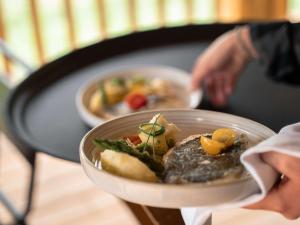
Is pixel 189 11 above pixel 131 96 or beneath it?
beneath

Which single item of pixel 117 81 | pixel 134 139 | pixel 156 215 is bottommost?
pixel 156 215

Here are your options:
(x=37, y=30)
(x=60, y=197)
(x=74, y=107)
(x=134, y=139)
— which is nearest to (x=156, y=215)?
(x=134, y=139)

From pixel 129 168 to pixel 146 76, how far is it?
0.69m

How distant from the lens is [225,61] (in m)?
1.24

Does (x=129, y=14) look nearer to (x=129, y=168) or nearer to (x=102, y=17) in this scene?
(x=102, y=17)

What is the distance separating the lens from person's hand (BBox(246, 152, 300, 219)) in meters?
0.60

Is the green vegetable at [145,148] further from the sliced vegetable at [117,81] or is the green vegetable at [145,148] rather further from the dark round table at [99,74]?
the sliced vegetable at [117,81]

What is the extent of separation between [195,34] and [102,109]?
0.45 metres

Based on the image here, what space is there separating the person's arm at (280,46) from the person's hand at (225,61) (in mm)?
22

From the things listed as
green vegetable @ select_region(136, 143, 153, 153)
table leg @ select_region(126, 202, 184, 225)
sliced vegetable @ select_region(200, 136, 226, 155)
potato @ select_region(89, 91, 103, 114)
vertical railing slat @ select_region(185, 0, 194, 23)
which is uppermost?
sliced vegetable @ select_region(200, 136, 226, 155)

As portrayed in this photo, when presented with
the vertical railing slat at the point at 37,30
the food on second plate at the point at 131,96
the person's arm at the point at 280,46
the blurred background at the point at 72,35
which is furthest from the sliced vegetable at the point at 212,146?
the vertical railing slat at the point at 37,30

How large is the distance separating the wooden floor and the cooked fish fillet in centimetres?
102

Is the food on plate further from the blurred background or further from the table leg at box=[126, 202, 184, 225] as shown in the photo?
the blurred background

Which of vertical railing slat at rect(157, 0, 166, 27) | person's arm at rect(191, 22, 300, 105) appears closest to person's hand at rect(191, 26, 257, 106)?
person's arm at rect(191, 22, 300, 105)
